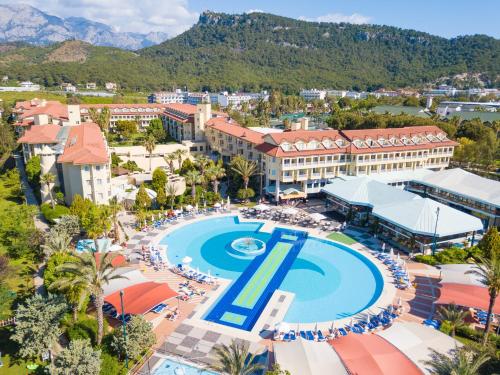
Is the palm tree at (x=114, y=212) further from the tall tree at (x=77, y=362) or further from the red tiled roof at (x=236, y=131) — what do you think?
the red tiled roof at (x=236, y=131)

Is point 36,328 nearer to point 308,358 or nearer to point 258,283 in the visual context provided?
point 308,358

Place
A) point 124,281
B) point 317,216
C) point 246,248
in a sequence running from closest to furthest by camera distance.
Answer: point 124,281 → point 246,248 → point 317,216

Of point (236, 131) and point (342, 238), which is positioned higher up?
point (236, 131)

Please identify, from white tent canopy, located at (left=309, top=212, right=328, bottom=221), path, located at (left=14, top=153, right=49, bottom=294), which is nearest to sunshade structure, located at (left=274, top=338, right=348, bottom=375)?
path, located at (left=14, top=153, right=49, bottom=294)

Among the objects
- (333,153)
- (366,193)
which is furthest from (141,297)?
(333,153)

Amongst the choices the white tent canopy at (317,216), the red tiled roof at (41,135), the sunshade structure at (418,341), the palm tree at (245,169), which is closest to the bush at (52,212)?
the red tiled roof at (41,135)

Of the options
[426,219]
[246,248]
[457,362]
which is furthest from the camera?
[246,248]
